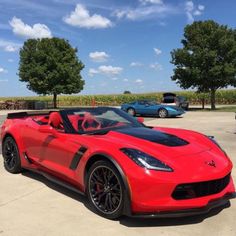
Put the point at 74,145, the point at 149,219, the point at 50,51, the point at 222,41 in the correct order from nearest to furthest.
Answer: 1. the point at 149,219
2. the point at 74,145
3. the point at 222,41
4. the point at 50,51

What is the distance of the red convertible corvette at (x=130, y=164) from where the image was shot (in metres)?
4.46

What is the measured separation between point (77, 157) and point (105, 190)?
2.23 feet

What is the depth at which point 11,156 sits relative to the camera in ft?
24.4

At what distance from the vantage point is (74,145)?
5504 mm

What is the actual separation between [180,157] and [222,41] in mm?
30056

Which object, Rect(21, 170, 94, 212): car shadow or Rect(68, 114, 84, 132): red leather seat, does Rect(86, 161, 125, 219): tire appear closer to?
Rect(21, 170, 94, 212): car shadow

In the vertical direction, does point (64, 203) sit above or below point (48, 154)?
below

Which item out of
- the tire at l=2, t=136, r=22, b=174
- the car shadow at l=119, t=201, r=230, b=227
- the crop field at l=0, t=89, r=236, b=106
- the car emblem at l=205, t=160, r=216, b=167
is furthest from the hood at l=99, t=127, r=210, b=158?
the crop field at l=0, t=89, r=236, b=106

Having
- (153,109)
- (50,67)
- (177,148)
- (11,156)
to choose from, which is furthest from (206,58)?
(177,148)

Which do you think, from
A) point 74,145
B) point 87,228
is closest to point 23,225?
point 87,228

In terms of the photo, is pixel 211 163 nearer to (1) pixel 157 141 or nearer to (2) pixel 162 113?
(1) pixel 157 141

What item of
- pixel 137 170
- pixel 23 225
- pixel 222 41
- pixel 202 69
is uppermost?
pixel 222 41

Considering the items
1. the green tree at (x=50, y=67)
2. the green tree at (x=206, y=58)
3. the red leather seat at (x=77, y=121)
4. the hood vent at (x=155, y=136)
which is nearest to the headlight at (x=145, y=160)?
the hood vent at (x=155, y=136)

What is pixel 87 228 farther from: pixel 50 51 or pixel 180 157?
pixel 50 51
